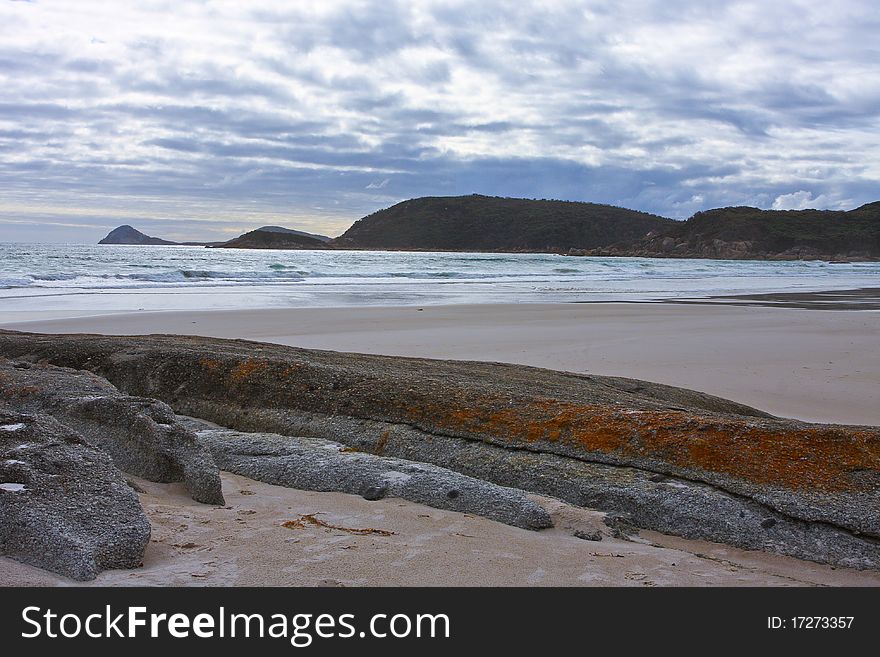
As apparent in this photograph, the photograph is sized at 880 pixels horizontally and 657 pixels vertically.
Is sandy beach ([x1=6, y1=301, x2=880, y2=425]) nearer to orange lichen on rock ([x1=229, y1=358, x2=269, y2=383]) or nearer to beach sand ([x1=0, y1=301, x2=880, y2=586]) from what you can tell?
beach sand ([x1=0, y1=301, x2=880, y2=586])

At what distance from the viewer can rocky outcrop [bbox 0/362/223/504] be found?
315cm

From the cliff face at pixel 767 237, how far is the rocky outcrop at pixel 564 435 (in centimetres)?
9701

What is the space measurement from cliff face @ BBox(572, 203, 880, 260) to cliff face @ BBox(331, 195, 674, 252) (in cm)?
1071

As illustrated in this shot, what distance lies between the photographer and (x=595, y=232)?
129250 millimetres

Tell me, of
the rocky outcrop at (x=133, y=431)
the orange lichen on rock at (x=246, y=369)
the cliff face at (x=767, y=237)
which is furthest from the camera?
A: the cliff face at (x=767, y=237)

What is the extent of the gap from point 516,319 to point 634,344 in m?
4.34

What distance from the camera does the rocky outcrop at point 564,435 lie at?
2.89 m

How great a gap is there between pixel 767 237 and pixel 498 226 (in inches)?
1851

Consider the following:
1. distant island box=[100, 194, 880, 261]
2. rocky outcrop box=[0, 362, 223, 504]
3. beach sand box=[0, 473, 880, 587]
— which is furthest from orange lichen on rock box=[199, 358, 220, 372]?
distant island box=[100, 194, 880, 261]

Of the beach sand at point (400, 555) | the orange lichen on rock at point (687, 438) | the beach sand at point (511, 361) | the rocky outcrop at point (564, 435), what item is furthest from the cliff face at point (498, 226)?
the beach sand at point (400, 555)

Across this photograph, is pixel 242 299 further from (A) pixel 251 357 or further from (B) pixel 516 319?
(A) pixel 251 357

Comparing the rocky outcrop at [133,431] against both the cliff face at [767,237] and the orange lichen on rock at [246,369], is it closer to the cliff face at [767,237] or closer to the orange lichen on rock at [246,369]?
the orange lichen on rock at [246,369]
